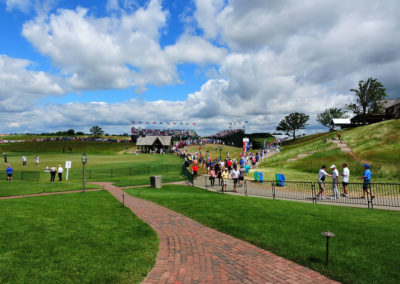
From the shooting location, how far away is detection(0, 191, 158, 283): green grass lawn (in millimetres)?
5254

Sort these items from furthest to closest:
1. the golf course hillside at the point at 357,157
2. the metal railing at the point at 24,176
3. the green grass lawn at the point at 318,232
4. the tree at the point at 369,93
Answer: the tree at the point at 369,93, the metal railing at the point at 24,176, the golf course hillside at the point at 357,157, the green grass lawn at the point at 318,232

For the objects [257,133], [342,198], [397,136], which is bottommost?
[342,198]

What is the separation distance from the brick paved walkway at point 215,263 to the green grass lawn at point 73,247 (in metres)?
0.44

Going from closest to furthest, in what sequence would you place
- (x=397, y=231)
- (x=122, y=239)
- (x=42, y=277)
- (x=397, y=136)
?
1. (x=42, y=277)
2. (x=122, y=239)
3. (x=397, y=231)
4. (x=397, y=136)

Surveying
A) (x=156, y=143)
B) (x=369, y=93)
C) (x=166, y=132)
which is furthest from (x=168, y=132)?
(x=369, y=93)

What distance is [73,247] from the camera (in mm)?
6598

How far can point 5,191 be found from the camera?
691 inches

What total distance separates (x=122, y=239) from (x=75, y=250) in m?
1.38

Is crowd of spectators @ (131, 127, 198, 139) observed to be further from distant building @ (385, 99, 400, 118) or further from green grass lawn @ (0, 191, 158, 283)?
green grass lawn @ (0, 191, 158, 283)

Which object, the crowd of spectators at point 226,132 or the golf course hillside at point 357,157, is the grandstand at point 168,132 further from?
the golf course hillside at point 357,157

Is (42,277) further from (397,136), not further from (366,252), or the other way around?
(397,136)

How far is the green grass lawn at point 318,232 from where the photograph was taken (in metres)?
5.67

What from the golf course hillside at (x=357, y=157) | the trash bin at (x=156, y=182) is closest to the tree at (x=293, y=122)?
the golf course hillside at (x=357, y=157)

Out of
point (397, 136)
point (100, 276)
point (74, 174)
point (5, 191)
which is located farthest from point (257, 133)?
point (100, 276)
